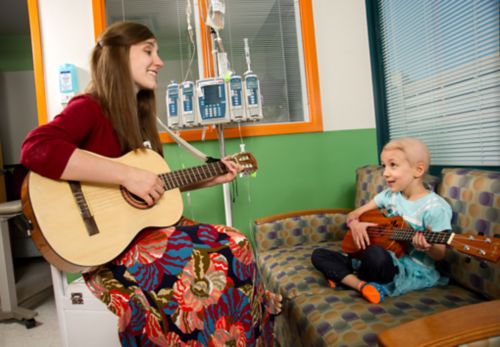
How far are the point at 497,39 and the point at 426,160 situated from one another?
61 centimetres

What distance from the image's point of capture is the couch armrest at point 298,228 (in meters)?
2.13

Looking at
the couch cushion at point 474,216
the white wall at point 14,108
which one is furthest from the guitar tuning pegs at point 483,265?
the white wall at point 14,108

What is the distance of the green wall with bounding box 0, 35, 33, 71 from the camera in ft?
15.0

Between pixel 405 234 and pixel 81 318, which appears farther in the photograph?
pixel 81 318

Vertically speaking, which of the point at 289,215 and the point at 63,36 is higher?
the point at 63,36

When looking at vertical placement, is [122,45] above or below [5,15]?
below

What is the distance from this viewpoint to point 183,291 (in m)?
1.11

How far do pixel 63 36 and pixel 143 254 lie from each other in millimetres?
1969

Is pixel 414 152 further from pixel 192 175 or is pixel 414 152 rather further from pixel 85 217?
pixel 85 217

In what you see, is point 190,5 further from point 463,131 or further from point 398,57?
point 463,131

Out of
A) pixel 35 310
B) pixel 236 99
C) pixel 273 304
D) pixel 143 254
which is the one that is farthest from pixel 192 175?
pixel 35 310

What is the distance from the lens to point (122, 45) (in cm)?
132

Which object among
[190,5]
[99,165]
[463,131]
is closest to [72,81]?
[190,5]

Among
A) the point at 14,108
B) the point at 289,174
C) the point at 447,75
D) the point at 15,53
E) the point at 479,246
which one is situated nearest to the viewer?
the point at 479,246
